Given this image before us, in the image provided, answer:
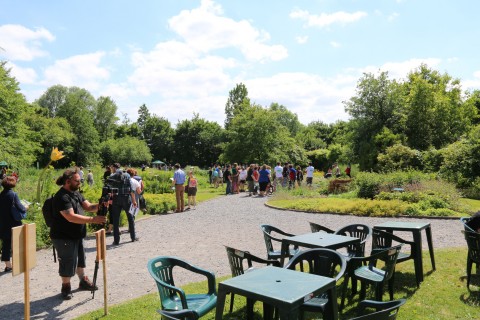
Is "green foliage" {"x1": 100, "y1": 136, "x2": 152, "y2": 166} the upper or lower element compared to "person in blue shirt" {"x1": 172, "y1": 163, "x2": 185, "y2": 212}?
upper

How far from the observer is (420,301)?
17.5 ft

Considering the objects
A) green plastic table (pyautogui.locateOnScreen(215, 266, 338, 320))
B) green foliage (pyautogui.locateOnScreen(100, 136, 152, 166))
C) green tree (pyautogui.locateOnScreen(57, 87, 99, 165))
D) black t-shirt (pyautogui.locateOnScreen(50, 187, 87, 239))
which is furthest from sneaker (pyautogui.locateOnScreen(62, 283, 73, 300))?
green tree (pyautogui.locateOnScreen(57, 87, 99, 165))

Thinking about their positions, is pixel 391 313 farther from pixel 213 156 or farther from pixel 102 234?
pixel 213 156

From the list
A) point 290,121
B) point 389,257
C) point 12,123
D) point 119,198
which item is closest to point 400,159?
point 119,198

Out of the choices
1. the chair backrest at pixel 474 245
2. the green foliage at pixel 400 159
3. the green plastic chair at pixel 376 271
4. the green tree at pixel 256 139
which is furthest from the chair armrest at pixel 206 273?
the green tree at pixel 256 139

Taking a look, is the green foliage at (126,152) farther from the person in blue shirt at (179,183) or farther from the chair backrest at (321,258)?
the chair backrest at (321,258)

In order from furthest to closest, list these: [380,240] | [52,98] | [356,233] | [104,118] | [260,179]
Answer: [104,118]
[52,98]
[260,179]
[356,233]
[380,240]

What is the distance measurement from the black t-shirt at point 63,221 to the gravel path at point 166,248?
986 mm

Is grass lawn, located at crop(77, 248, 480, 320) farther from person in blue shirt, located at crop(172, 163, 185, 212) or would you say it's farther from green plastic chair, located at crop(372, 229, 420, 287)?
person in blue shirt, located at crop(172, 163, 185, 212)

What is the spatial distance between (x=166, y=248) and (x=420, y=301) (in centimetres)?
567

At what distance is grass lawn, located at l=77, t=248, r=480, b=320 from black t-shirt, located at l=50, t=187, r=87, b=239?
3.86ft

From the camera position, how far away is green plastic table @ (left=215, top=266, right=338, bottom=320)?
3.04 m

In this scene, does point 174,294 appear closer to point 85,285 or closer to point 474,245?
point 85,285

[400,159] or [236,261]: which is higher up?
[400,159]
